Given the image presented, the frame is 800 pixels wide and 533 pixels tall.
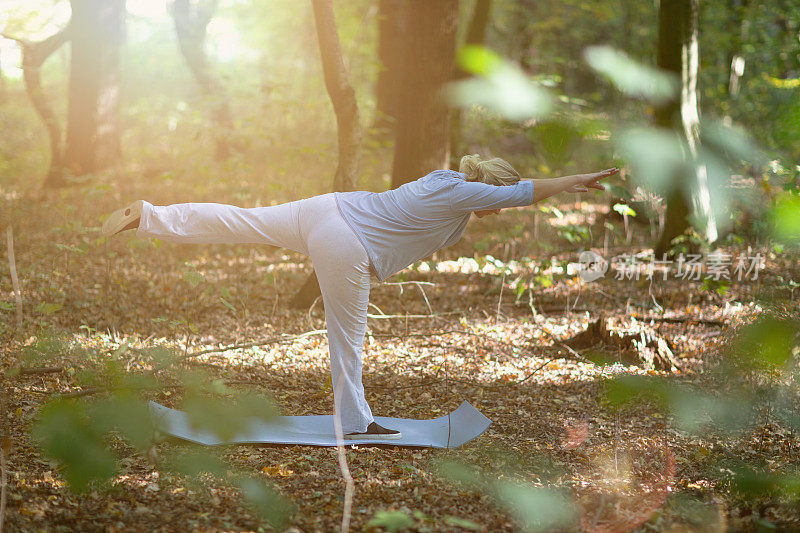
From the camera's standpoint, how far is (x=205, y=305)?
22.9ft

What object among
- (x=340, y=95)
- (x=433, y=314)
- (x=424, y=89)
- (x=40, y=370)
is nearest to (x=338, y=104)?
(x=340, y=95)

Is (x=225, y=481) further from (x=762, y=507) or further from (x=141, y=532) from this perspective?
(x=762, y=507)

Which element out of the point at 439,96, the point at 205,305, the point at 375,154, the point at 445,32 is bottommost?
the point at 205,305

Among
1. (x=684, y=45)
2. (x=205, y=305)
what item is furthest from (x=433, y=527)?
(x=684, y=45)

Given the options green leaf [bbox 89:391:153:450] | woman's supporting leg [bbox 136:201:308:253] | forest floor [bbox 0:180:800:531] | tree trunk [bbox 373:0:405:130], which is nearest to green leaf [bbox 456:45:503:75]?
woman's supporting leg [bbox 136:201:308:253]

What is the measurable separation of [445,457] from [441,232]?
1329 millimetres

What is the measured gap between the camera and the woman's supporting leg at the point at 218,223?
12.7 feet

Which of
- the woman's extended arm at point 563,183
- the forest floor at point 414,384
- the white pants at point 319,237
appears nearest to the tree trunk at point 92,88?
the forest floor at point 414,384

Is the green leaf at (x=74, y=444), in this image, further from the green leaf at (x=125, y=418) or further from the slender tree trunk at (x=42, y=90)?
the slender tree trunk at (x=42, y=90)

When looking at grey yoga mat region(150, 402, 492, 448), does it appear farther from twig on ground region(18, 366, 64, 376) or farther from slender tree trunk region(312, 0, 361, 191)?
slender tree trunk region(312, 0, 361, 191)

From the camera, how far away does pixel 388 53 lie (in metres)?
12.7

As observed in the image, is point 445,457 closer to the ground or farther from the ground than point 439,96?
closer to the ground

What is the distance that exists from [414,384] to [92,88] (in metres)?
9.10

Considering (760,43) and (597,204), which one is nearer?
(597,204)
